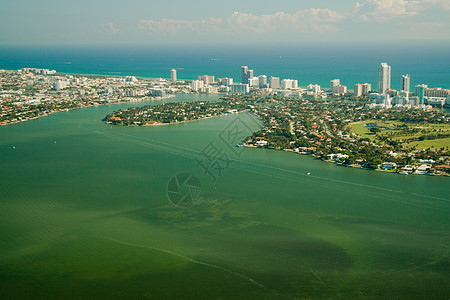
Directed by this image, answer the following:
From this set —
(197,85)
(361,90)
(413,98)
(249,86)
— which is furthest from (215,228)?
(249,86)

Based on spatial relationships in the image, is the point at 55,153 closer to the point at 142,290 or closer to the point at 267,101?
the point at 142,290

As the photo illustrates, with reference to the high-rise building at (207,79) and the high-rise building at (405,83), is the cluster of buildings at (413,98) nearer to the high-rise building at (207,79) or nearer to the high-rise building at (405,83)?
the high-rise building at (405,83)

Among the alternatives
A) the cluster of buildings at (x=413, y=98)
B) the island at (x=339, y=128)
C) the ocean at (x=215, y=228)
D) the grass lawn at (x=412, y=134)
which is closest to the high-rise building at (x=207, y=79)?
the island at (x=339, y=128)

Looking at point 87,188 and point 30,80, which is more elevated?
point 30,80

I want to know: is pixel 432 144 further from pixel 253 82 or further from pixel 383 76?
pixel 253 82

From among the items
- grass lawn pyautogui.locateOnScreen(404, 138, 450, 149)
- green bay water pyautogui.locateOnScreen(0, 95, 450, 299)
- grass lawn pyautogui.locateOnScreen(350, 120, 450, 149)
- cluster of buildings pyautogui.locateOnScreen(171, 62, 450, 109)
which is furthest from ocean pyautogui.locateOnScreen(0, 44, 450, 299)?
cluster of buildings pyautogui.locateOnScreen(171, 62, 450, 109)

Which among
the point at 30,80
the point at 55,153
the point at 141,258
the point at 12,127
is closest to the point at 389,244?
the point at 141,258

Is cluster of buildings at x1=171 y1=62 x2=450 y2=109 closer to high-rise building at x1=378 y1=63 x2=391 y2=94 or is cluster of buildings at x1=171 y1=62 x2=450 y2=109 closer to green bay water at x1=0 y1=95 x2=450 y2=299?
high-rise building at x1=378 y1=63 x2=391 y2=94
